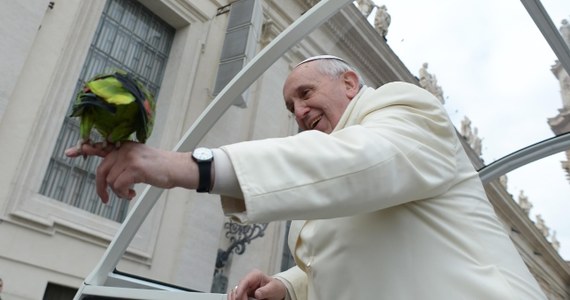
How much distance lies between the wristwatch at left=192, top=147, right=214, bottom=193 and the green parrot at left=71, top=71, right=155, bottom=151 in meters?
0.12

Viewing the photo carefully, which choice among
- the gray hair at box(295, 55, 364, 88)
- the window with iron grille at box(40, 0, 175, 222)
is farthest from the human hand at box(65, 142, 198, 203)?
the window with iron grille at box(40, 0, 175, 222)

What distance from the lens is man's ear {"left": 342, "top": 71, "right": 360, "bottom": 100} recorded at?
5.77 ft

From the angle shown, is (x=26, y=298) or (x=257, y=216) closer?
(x=257, y=216)

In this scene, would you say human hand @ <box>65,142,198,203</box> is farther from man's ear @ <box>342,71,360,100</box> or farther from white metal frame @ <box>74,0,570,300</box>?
white metal frame @ <box>74,0,570,300</box>

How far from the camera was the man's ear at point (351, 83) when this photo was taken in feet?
5.77

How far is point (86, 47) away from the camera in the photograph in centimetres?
618

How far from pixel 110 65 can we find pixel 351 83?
5.63m

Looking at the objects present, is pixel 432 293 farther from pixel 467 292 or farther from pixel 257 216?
pixel 257 216

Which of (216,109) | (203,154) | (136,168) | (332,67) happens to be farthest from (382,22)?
(136,168)

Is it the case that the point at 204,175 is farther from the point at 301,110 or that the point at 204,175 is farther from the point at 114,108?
the point at 301,110

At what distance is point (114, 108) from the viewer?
909 millimetres

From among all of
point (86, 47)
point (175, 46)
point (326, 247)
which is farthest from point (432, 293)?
point (175, 46)

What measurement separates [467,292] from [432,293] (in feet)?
0.25

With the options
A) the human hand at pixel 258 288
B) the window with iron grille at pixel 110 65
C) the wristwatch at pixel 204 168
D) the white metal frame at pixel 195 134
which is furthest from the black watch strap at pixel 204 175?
the window with iron grille at pixel 110 65
